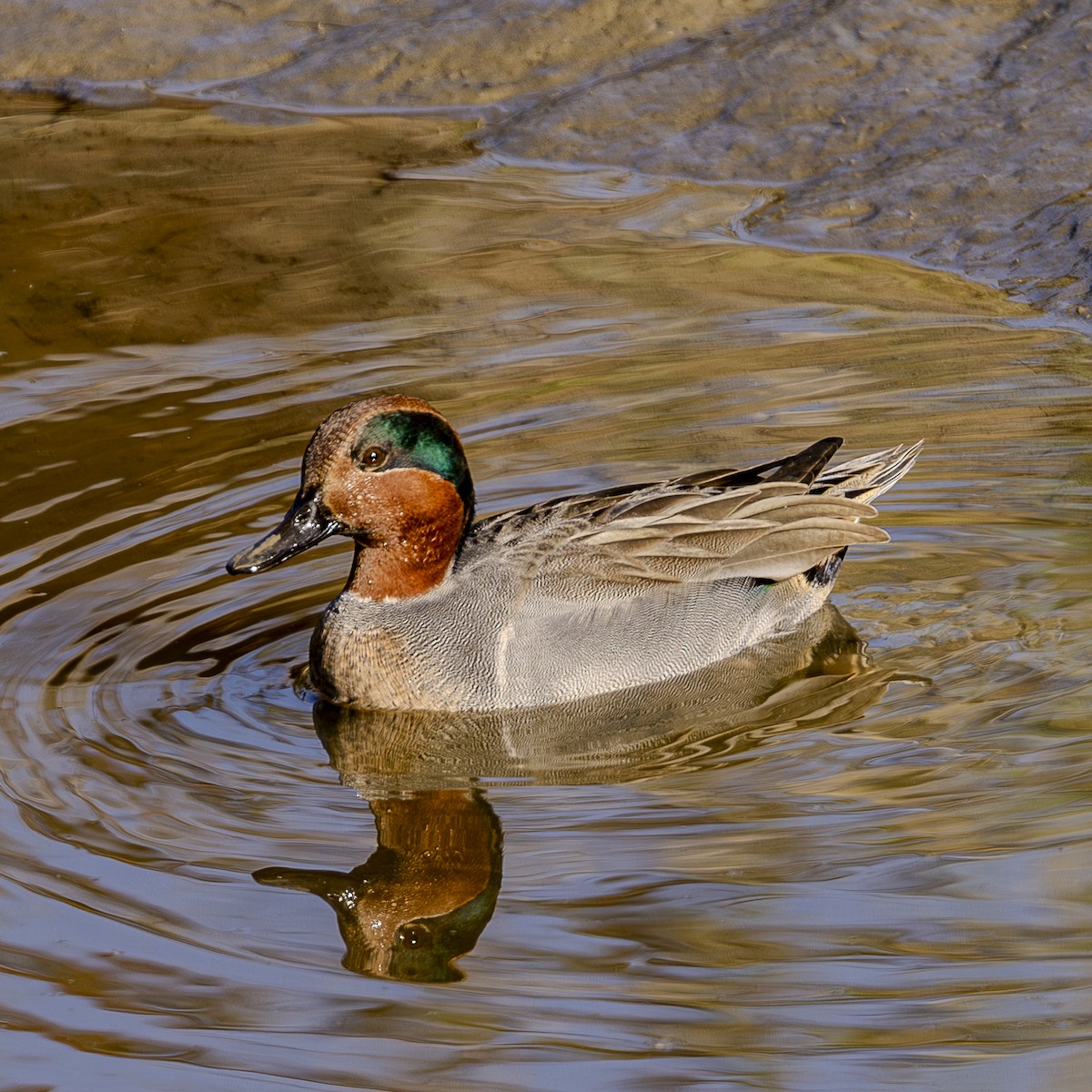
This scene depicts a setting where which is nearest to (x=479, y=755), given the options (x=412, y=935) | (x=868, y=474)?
(x=412, y=935)

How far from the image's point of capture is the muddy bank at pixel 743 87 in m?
9.55

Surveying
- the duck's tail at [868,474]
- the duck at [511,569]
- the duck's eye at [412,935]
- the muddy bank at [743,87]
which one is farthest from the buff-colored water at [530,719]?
the muddy bank at [743,87]

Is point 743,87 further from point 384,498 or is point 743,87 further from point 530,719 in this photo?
point 530,719

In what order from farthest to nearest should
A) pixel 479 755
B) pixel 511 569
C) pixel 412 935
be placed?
pixel 511 569
pixel 479 755
pixel 412 935

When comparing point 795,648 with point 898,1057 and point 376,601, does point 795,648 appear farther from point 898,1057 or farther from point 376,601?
point 898,1057

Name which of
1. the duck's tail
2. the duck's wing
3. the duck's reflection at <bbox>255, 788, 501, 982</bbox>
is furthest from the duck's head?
the duck's tail

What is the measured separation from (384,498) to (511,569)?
468 mm

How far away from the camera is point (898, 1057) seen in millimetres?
4051

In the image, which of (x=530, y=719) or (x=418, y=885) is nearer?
(x=418, y=885)

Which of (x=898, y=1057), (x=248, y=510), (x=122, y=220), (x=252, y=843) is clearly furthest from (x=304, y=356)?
(x=898, y=1057)

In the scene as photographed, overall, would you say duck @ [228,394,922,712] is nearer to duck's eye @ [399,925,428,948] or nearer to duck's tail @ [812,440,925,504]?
duck's tail @ [812,440,925,504]

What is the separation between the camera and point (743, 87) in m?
10.9

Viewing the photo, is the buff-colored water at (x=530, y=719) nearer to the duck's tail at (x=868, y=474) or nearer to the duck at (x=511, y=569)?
the duck at (x=511, y=569)

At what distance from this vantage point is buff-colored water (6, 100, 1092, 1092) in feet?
14.1
